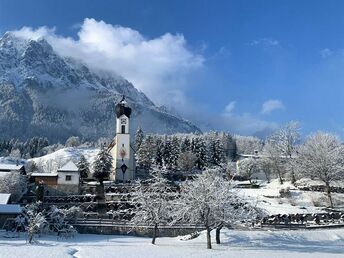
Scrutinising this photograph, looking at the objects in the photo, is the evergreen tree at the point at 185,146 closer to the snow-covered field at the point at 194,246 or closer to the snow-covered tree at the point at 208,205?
the snow-covered field at the point at 194,246

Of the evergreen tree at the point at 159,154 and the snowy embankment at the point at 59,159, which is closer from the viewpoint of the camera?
the evergreen tree at the point at 159,154

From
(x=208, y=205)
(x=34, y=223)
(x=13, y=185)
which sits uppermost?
(x=13, y=185)

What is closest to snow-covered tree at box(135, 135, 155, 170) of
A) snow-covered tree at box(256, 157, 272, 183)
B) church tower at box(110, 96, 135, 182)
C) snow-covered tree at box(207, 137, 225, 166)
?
church tower at box(110, 96, 135, 182)

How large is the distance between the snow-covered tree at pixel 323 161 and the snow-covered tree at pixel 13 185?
4139 cm

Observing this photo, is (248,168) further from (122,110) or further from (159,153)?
(122,110)

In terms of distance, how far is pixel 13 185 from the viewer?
64625mm

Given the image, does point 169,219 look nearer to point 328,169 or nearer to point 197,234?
point 197,234

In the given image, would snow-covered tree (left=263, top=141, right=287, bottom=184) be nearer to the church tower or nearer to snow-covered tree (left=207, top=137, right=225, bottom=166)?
snow-covered tree (left=207, top=137, right=225, bottom=166)

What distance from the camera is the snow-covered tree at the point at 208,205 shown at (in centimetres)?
4309

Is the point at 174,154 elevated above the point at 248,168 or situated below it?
above

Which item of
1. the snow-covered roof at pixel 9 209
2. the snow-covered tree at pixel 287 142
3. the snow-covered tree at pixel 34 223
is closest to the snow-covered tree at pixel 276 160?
A: the snow-covered tree at pixel 287 142

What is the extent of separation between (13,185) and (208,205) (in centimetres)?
3218

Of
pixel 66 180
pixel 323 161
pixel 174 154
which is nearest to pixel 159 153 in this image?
pixel 174 154

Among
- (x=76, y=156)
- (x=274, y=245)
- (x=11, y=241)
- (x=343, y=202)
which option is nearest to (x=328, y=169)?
(x=343, y=202)
